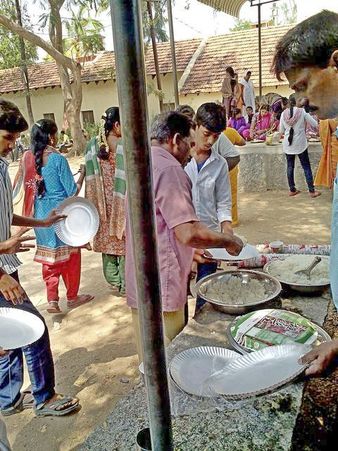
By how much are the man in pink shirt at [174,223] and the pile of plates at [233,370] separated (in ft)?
1.49

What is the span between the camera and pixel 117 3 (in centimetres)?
54

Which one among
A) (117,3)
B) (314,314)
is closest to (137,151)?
(117,3)

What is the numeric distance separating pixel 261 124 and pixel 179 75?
8.42 m

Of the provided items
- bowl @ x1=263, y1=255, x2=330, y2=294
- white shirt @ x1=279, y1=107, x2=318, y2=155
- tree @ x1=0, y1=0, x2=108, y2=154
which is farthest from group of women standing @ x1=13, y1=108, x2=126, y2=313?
tree @ x1=0, y1=0, x2=108, y2=154

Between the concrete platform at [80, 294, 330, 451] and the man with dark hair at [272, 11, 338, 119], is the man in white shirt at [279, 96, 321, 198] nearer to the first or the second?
the man with dark hair at [272, 11, 338, 119]

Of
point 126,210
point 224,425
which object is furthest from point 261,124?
point 224,425

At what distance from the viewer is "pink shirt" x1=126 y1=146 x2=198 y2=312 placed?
1.75m

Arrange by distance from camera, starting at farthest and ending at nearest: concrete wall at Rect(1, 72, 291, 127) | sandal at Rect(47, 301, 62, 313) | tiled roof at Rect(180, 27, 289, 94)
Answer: concrete wall at Rect(1, 72, 291, 127) < tiled roof at Rect(180, 27, 289, 94) < sandal at Rect(47, 301, 62, 313)

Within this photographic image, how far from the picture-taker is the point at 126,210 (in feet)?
5.80

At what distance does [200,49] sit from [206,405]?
17405mm

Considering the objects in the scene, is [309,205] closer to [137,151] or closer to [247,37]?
[137,151]

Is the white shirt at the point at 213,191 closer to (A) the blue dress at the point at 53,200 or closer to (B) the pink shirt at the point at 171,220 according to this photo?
(B) the pink shirt at the point at 171,220

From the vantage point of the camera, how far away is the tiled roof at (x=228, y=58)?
14.9m

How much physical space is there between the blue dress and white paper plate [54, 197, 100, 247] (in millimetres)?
143
